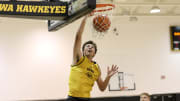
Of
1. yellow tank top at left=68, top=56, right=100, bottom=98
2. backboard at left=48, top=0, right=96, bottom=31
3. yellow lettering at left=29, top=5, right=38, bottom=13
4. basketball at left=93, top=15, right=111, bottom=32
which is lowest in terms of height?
yellow tank top at left=68, top=56, right=100, bottom=98

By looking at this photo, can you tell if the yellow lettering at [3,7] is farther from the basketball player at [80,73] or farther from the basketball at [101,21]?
the basketball at [101,21]

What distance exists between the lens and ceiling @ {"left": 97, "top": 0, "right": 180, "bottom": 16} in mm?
7441

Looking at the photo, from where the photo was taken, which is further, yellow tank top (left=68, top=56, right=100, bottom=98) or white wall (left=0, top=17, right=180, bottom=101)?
white wall (left=0, top=17, right=180, bottom=101)

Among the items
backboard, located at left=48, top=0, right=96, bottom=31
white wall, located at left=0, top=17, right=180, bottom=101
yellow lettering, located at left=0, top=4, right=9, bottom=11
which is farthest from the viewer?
white wall, located at left=0, top=17, right=180, bottom=101

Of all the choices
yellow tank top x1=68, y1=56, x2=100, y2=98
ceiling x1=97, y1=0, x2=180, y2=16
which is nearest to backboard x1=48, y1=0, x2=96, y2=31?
yellow tank top x1=68, y1=56, x2=100, y2=98

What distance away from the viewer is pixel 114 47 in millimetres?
8219

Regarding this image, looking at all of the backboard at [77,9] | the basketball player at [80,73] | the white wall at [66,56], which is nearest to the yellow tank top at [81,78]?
the basketball player at [80,73]

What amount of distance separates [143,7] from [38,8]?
593 cm

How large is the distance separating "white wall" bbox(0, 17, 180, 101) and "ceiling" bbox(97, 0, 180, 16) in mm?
211

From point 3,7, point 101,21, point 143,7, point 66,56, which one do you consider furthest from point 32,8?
point 143,7

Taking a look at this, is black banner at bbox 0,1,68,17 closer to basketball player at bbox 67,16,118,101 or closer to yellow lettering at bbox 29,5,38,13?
yellow lettering at bbox 29,5,38,13

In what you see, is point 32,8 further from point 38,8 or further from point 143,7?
point 143,7

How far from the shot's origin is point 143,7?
8.00m

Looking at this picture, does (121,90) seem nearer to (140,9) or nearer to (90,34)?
(90,34)
